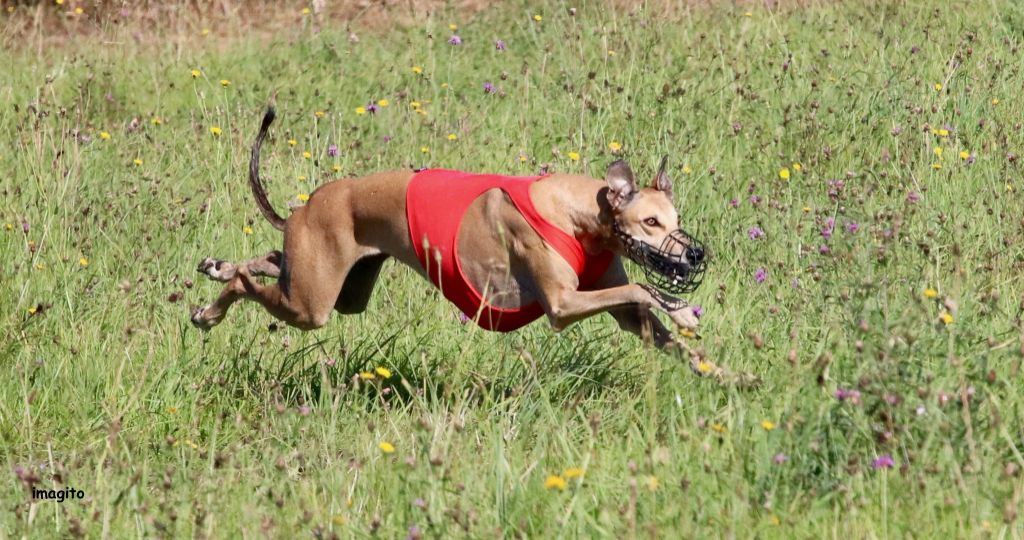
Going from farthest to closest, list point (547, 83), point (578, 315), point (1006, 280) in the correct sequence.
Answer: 1. point (547, 83)
2. point (1006, 280)
3. point (578, 315)

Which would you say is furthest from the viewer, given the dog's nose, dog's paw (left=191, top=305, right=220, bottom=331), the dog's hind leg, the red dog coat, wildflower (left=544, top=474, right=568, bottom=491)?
the dog's hind leg

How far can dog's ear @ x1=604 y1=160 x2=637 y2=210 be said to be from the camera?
505 centimetres

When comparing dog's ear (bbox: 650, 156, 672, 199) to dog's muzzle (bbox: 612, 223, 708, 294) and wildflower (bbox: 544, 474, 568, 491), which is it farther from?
wildflower (bbox: 544, 474, 568, 491)

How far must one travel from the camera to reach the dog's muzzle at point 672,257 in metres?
4.89

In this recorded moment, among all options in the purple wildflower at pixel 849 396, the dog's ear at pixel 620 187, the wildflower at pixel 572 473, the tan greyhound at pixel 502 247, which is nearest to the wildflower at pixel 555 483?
the wildflower at pixel 572 473

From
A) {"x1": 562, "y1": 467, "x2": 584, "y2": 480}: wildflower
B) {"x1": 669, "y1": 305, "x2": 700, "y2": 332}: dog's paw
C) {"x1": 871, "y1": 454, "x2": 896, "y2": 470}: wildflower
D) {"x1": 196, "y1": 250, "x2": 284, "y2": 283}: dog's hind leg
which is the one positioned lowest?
{"x1": 196, "y1": 250, "x2": 284, "y2": 283}: dog's hind leg

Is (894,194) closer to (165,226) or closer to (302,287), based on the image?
(302,287)

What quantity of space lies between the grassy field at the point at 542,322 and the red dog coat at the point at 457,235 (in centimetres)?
22

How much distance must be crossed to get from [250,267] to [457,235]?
120cm

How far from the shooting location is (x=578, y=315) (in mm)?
5141

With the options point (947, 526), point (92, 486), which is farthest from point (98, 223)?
point (947, 526)

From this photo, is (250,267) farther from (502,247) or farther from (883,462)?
(883,462)

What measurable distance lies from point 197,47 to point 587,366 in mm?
6706

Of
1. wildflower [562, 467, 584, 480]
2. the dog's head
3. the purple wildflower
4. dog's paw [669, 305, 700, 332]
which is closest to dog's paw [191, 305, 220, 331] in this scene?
the dog's head
